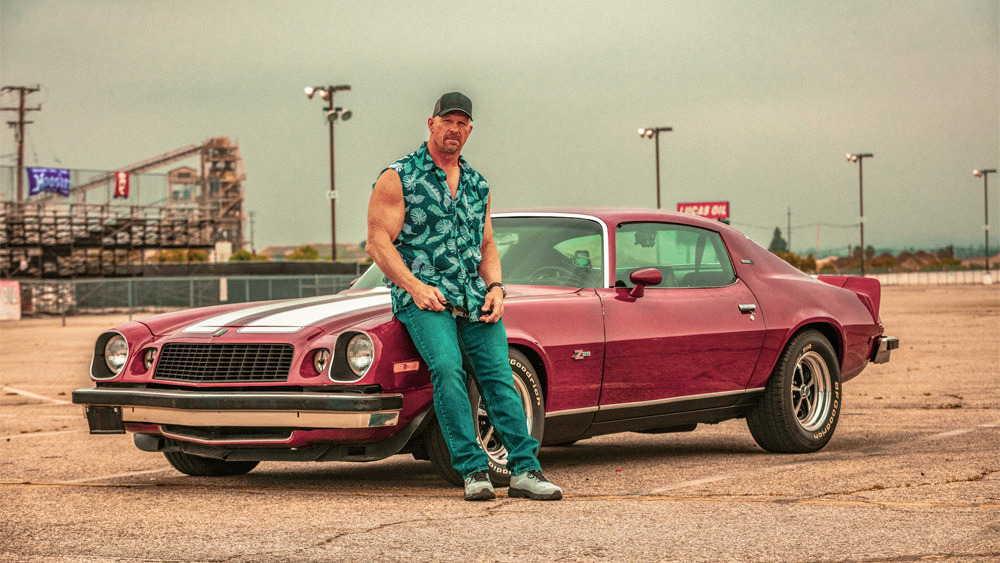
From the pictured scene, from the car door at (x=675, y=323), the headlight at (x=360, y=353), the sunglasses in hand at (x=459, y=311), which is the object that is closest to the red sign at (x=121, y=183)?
the car door at (x=675, y=323)

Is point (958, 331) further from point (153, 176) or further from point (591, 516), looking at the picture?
point (153, 176)

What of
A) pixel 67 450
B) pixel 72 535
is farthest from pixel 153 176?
pixel 72 535

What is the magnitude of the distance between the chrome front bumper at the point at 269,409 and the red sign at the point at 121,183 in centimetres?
5249

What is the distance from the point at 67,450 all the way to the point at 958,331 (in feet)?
60.3

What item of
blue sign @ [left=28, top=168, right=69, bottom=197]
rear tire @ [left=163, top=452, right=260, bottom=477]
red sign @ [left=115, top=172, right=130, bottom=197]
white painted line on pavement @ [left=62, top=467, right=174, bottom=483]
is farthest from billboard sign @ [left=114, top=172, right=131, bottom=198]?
rear tire @ [left=163, top=452, right=260, bottom=477]

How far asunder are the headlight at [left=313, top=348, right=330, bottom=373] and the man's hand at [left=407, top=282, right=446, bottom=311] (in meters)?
0.50

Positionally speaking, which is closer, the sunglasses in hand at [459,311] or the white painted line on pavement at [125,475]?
the sunglasses in hand at [459,311]

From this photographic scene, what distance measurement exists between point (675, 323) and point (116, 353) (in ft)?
9.89

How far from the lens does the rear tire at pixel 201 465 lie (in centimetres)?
686

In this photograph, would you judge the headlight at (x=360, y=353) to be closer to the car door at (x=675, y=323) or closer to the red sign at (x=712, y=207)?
the car door at (x=675, y=323)

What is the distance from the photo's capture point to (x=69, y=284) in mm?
45031

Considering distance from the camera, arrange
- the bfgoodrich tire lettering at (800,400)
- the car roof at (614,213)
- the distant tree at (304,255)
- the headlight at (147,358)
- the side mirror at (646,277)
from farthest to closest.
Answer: the distant tree at (304,255) → the bfgoodrich tire lettering at (800,400) → the car roof at (614,213) → the side mirror at (646,277) → the headlight at (147,358)

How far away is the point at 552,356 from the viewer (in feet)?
21.0

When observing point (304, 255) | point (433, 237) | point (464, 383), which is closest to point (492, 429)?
point (464, 383)
